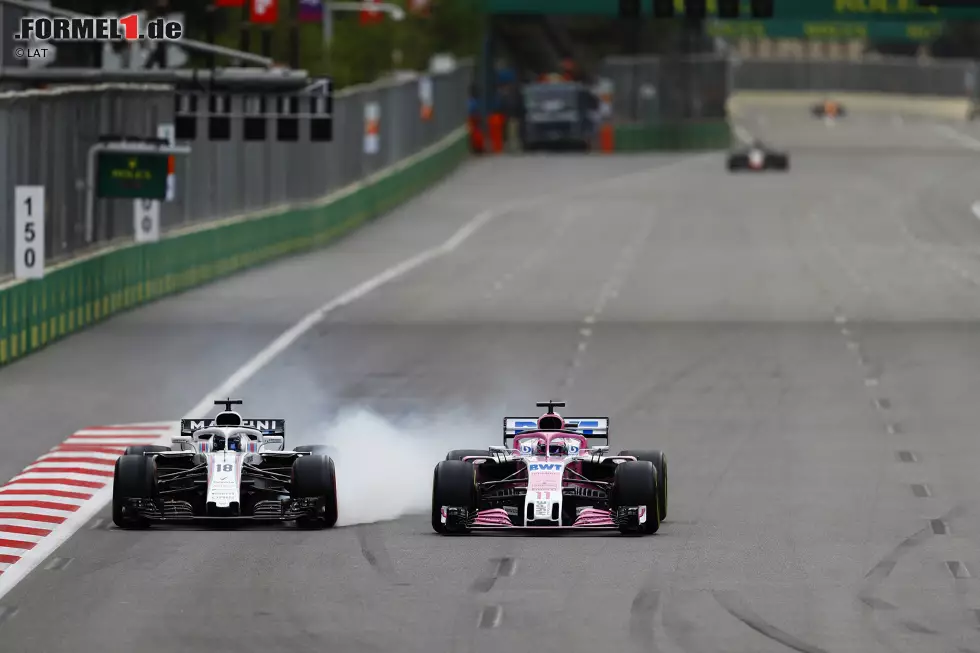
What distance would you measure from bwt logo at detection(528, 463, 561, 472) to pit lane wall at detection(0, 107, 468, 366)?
47.2 ft

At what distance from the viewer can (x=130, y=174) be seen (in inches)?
1496

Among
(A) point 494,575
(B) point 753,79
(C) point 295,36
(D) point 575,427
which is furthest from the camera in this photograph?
(B) point 753,79

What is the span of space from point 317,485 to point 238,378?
12.2m

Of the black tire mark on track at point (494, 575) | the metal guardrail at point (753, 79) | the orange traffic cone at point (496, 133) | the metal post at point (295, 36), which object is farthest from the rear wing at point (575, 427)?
the metal guardrail at point (753, 79)

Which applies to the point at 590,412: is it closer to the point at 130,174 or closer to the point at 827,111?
the point at 130,174

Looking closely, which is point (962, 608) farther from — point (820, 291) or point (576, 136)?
point (576, 136)

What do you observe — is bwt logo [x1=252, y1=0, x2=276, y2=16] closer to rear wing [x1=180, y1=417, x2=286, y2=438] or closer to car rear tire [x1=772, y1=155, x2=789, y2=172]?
rear wing [x1=180, y1=417, x2=286, y2=438]

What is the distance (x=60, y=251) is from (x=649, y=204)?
35.7 meters

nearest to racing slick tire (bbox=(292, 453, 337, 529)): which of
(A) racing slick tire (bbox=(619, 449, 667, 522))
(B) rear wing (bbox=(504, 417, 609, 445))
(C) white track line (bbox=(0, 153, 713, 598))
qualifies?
(B) rear wing (bbox=(504, 417, 609, 445))

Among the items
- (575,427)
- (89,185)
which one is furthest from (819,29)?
(575,427)

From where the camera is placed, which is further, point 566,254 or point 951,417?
point 566,254

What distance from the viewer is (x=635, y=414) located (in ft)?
91.4

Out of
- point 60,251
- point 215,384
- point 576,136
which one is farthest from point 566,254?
point 576,136

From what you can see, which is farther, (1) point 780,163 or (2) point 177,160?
(1) point 780,163
